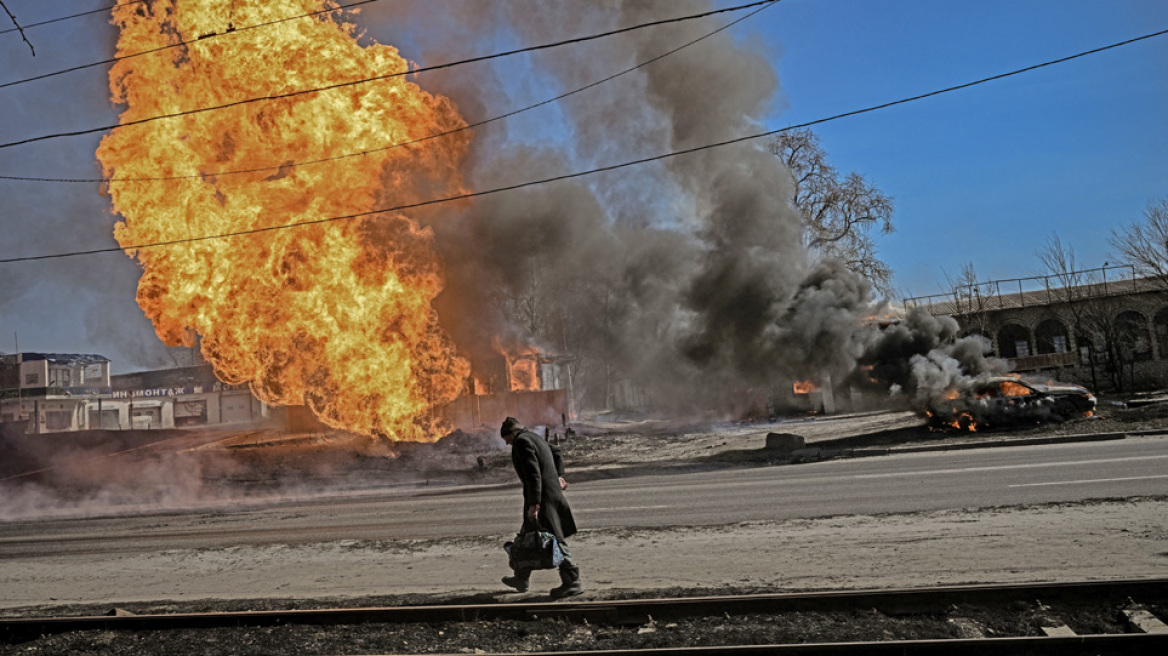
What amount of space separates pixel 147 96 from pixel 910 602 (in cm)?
1801

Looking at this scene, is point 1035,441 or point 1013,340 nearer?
point 1035,441

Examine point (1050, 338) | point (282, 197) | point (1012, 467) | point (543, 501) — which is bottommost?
point (1012, 467)

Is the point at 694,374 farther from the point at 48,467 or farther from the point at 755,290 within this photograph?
the point at 48,467

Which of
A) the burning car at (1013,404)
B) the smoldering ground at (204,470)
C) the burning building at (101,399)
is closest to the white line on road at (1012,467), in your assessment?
the burning car at (1013,404)

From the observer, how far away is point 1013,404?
20.8 meters

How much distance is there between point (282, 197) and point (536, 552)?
49.0ft

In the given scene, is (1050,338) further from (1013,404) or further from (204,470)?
(204,470)

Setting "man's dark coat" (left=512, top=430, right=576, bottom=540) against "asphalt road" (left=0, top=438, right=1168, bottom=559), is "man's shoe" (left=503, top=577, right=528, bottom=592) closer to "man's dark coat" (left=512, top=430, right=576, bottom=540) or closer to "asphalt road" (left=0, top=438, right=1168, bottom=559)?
"man's dark coat" (left=512, top=430, right=576, bottom=540)

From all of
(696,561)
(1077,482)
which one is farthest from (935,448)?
(696,561)

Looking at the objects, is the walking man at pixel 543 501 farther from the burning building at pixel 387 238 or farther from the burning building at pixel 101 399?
the burning building at pixel 101 399

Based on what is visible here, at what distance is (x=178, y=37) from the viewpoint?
660 inches

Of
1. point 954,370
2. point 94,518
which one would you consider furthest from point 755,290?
point 94,518

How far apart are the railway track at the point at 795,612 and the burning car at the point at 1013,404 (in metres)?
16.5

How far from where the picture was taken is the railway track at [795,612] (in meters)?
5.02
